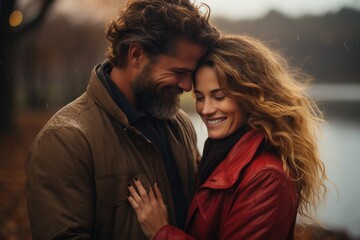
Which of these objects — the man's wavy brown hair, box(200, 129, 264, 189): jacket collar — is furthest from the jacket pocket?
the man's wavy brown hair

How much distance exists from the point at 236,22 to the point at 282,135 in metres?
10.7

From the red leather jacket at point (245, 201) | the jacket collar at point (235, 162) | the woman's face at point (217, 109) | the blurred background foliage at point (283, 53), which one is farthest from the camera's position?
the blurred background foliage at point (283, 53)

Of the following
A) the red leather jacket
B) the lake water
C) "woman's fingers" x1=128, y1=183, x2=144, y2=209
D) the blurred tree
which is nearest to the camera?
the red leather jacket

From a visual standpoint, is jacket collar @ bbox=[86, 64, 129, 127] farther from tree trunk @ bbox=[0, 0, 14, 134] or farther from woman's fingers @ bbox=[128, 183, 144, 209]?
tree trunk @ bbox=[0, 0, 14, 134]

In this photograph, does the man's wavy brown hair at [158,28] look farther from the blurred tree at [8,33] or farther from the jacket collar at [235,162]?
the blurred tree at [8,33]

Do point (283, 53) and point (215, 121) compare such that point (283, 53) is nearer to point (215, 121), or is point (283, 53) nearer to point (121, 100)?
point (215, 121)

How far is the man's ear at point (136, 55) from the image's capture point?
2963 mm

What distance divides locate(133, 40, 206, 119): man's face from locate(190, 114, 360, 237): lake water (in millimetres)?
1950

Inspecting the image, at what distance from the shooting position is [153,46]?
9.72 feet

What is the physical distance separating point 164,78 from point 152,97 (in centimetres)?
17

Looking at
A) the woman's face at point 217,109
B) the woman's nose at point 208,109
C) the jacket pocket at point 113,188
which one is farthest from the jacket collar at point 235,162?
the jacket pocket at point 113,188

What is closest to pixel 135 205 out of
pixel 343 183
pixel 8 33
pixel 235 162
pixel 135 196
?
pixel 135 196

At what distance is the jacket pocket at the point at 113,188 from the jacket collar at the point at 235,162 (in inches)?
20.1

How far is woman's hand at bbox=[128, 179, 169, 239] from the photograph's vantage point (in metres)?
2.64
